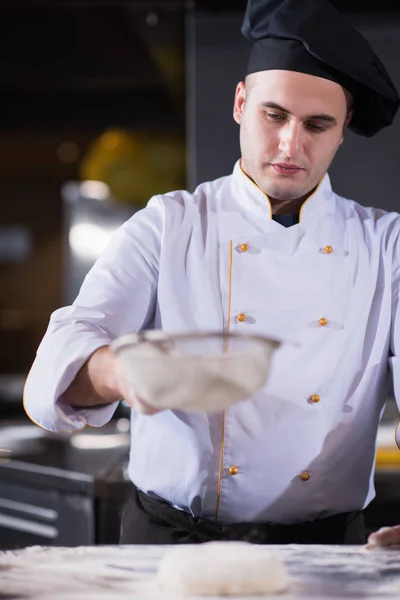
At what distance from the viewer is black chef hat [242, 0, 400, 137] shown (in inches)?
67.2

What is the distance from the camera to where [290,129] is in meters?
1.70

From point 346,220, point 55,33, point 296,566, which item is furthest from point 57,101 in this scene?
point 296,566

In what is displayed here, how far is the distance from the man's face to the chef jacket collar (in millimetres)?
32

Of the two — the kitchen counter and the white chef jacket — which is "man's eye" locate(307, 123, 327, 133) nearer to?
the white chef jacket

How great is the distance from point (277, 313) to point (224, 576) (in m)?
0.71

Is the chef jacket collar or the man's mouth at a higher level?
the man's mouth

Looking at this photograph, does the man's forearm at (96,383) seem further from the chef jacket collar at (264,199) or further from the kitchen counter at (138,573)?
the chef jacket collar at (264,199)

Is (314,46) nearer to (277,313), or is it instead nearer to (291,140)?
(291,140)

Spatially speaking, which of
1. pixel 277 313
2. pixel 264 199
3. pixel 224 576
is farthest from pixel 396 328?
pixel 224 576

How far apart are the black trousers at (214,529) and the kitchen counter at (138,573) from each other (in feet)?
0.85

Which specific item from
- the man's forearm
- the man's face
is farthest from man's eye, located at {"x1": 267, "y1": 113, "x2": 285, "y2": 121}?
the man's forearm

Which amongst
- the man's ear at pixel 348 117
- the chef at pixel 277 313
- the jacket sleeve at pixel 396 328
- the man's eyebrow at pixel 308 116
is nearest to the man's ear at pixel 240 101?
the chef at pixel 277 313

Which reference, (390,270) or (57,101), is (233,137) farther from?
(57,101)

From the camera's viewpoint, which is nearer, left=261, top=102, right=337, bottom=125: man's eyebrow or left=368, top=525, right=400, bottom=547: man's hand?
left=368, top=525, right=400, bottom=547: man's hand
